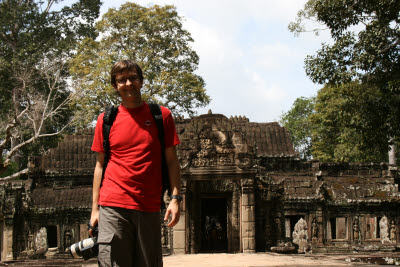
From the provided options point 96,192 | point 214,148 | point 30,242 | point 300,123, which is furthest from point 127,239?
point 300,123

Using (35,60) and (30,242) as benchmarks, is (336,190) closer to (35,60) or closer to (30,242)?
(30,242)

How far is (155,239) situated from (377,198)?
16826 millimetres

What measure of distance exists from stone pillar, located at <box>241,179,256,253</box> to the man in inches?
365

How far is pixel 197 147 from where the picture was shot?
1307 cm

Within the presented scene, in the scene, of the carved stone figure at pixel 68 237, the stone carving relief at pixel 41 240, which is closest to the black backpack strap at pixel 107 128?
the stone carving relief at pixel 41 240

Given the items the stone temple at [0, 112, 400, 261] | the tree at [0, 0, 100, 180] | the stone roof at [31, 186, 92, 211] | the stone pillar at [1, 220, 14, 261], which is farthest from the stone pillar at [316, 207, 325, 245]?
the tree at [0, 0, 100, 180]

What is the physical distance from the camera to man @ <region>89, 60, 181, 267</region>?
3.56 meters

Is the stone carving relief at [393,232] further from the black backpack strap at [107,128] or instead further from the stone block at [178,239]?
the black backpack strap at [107,128]

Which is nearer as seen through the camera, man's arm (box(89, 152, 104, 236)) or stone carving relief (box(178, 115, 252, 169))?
man's arm (box(89, 152, 104, 236))

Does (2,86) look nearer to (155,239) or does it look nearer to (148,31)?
(148,31)

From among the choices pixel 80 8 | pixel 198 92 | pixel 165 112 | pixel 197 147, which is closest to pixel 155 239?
pixel 165 112

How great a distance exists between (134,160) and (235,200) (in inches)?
393

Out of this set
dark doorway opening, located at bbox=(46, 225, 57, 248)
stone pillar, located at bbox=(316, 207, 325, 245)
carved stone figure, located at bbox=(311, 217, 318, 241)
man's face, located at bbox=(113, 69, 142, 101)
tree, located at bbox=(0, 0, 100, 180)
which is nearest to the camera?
man's face, located at bbox=(113, 69, 142, 101)

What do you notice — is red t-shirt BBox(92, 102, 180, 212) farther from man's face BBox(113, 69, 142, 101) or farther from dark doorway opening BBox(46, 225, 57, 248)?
dark doorway opening BBox(46, 225, 57, 248)
